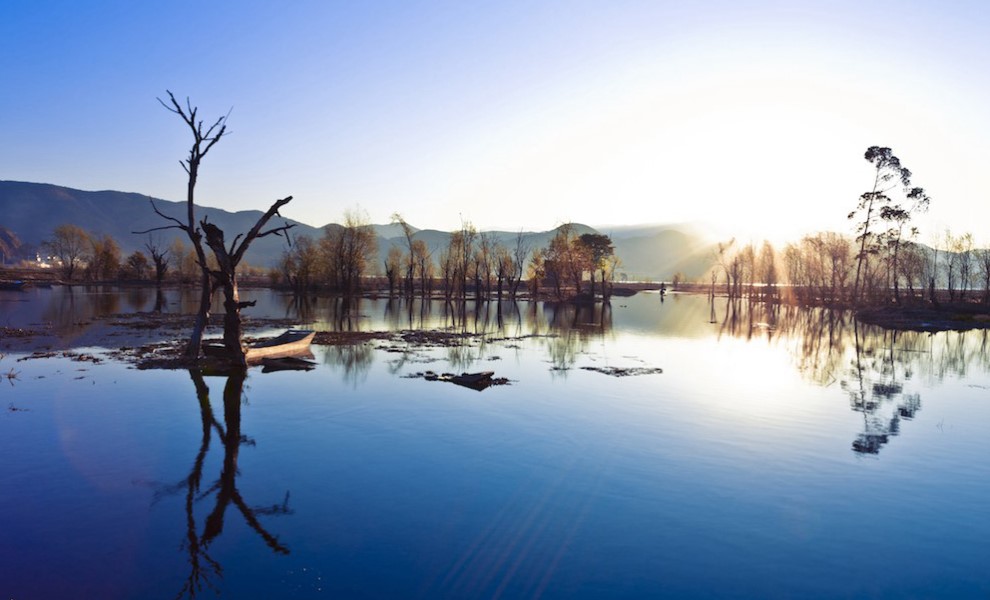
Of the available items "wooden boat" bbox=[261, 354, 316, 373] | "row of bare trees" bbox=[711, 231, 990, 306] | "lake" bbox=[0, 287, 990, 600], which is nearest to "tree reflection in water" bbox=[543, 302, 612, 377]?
"lake" bbox=[0, 287, 990, 600]

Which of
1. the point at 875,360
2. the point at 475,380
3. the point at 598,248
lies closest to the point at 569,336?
the point at 875,360

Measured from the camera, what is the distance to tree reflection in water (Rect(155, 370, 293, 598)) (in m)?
8.45

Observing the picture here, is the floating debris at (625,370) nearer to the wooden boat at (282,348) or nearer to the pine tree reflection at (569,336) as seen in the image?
the pine tree reflection at (569,336)

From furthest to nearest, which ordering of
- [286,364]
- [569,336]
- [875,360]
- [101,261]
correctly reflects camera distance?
1. [101,261]
2. [569,336]
3. [875,360]
4. [286,364]

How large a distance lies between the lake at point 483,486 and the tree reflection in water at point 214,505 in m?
0.06

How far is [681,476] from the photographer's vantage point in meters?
13.2

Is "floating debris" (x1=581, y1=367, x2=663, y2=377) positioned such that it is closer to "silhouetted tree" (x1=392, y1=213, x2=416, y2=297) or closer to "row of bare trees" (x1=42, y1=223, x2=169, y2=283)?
"silhouetted tree" (x1=392, y1=213, x2=416, y2=297)

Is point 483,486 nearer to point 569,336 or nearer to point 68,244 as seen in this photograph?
point 569,336

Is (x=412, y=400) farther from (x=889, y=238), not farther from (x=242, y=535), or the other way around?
(x=889, y=238)

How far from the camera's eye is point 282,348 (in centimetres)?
2684

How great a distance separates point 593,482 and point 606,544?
9.46 ft

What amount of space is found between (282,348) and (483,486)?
699 inches

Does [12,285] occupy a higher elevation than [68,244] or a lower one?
lower

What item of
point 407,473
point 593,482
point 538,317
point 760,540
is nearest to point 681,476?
point 593,482
